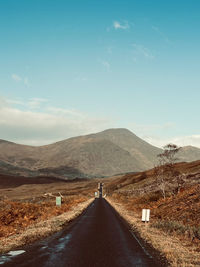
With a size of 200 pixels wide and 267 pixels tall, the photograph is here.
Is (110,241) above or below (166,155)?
below

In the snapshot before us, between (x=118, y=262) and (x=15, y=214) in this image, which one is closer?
(x=118, y=262)

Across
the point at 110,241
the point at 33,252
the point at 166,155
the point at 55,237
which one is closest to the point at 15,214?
the point at 55,237

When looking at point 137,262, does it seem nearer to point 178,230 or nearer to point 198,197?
point 178,230

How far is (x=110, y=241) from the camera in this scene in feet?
42.5

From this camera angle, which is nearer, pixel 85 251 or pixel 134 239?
pixel 85 251

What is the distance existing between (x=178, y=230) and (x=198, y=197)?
991 cm

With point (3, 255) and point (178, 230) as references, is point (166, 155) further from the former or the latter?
point (3, 255)

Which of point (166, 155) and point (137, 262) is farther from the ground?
point (166, 155)

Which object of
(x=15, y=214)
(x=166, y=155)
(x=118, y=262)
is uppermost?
(x=166, y=155)

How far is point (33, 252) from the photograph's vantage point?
32.5 ft

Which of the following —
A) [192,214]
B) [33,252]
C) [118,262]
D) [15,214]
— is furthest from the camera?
[15,214]

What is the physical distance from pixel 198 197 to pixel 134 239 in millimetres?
13207

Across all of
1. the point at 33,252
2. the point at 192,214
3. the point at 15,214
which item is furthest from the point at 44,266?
the point at 15,214

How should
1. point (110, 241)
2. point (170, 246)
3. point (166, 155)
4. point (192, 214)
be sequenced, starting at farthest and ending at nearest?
point (166, 155) < point (192, 214) < point (110, 241) < point (170, 246)
